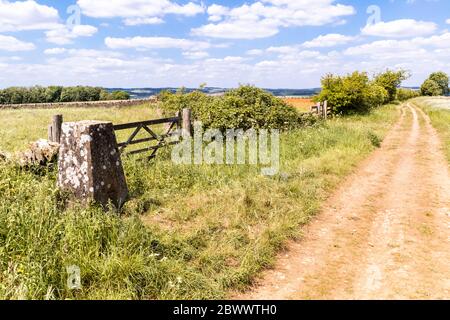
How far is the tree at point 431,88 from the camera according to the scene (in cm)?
10712

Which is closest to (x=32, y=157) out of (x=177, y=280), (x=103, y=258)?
(x=103, y=258)

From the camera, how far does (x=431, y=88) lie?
354ft

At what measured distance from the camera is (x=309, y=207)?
7.80 m

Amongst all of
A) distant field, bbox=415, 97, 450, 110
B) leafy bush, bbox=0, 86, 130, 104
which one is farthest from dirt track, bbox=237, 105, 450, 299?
leafy bush, bbox=0, 86, 130, 104

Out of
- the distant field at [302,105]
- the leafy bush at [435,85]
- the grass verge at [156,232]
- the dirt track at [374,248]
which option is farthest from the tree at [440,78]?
the grass verge at [156,232]

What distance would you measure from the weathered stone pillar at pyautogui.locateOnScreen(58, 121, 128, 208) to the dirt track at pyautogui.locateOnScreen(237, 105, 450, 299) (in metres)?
3.00

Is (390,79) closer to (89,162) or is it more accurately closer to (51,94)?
(89,162)

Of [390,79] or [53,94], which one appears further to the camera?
[53,94]

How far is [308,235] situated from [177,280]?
299 cm

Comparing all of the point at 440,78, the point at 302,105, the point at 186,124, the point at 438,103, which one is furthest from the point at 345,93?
the point at 440,78

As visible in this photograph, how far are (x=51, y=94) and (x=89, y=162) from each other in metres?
89.3

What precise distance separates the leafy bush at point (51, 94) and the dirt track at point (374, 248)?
82.9m

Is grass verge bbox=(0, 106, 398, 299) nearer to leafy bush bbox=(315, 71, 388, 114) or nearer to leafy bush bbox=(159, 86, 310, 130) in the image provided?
leafy bush bbox=(159, 86, 310, 130)
